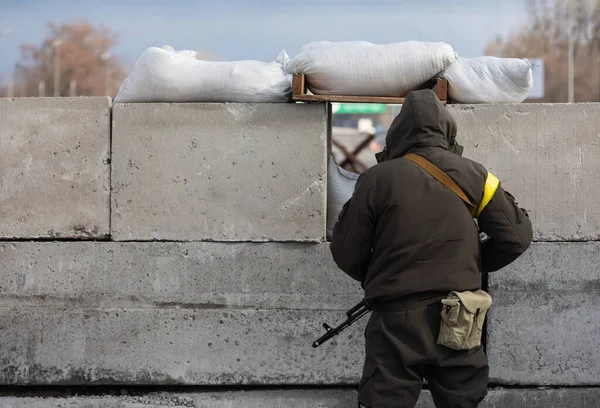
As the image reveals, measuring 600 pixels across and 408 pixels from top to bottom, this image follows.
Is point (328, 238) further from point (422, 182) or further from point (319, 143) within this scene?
point (422, 182)

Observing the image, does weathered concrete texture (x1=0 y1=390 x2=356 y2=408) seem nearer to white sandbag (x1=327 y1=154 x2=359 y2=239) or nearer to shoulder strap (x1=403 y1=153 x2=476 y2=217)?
white sandbag (x1=327 y1=154 x2=359 y2=239)

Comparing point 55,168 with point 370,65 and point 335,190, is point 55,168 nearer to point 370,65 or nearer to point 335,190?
point 335,190

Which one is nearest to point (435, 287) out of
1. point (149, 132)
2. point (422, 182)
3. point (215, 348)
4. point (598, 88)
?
point (422, 182)

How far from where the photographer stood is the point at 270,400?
4.94m

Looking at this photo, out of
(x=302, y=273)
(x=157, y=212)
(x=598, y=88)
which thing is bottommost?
(x=302, y=273)

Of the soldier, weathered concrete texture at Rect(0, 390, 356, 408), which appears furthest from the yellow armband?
weathered concrete texture at Rect(0, 390, 356, 408)

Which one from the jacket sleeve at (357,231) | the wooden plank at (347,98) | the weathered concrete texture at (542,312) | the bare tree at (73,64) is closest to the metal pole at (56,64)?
the bare tree at (73,64)

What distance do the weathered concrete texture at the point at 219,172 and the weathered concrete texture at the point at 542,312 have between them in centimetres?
117

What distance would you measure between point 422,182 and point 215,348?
6.25 feet

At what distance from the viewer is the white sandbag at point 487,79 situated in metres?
4.95

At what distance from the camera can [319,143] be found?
16.2 ft

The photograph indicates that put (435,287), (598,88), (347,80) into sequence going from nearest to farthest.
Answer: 1. (435,287)
2. (347,80)
3. (598,88)

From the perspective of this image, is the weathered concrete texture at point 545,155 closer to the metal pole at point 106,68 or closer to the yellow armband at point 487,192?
the yellow armband at point 487,192

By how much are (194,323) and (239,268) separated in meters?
0.42
